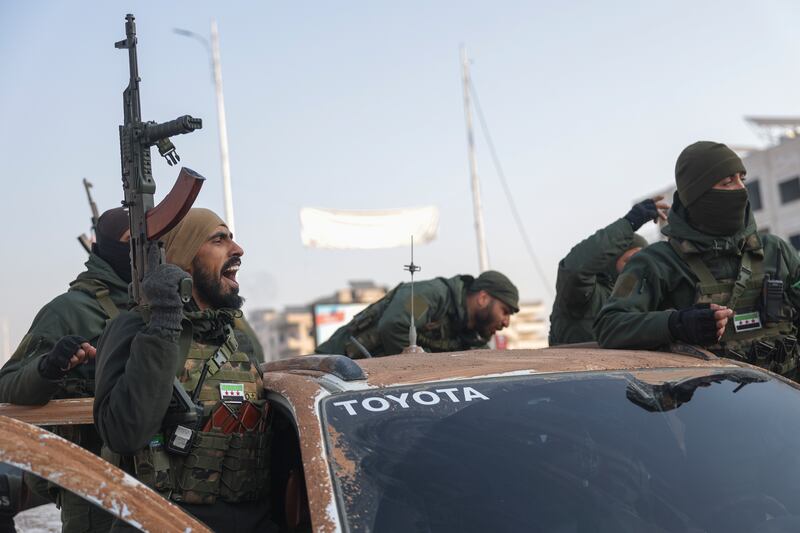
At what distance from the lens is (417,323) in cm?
585

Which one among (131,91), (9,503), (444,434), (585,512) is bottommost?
(9,503)

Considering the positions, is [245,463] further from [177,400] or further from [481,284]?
[481,284]

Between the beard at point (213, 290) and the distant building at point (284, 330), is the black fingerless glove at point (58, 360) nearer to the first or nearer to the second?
the beard at point (213, 290)

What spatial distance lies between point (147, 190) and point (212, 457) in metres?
0.96

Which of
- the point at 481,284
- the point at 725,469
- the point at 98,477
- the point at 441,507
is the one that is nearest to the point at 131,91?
the point at 98,477

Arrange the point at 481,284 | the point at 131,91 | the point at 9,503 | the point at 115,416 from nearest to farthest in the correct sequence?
the point at 115,416
the point at 131,91
the point at 9,503
the point at 481,284

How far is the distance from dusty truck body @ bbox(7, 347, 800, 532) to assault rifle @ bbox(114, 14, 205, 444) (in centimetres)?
28

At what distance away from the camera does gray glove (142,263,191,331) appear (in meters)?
2.44

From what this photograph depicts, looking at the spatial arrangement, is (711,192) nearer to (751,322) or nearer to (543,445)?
(751,322)

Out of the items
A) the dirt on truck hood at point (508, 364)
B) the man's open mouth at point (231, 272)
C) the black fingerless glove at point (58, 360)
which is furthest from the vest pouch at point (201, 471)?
the black fingerless glove at point (58, 360)

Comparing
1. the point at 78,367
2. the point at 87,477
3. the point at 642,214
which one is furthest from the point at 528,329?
the point at 87,477

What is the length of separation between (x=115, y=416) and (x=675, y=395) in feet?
4.80

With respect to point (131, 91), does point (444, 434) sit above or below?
below

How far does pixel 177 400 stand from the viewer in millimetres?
2584
